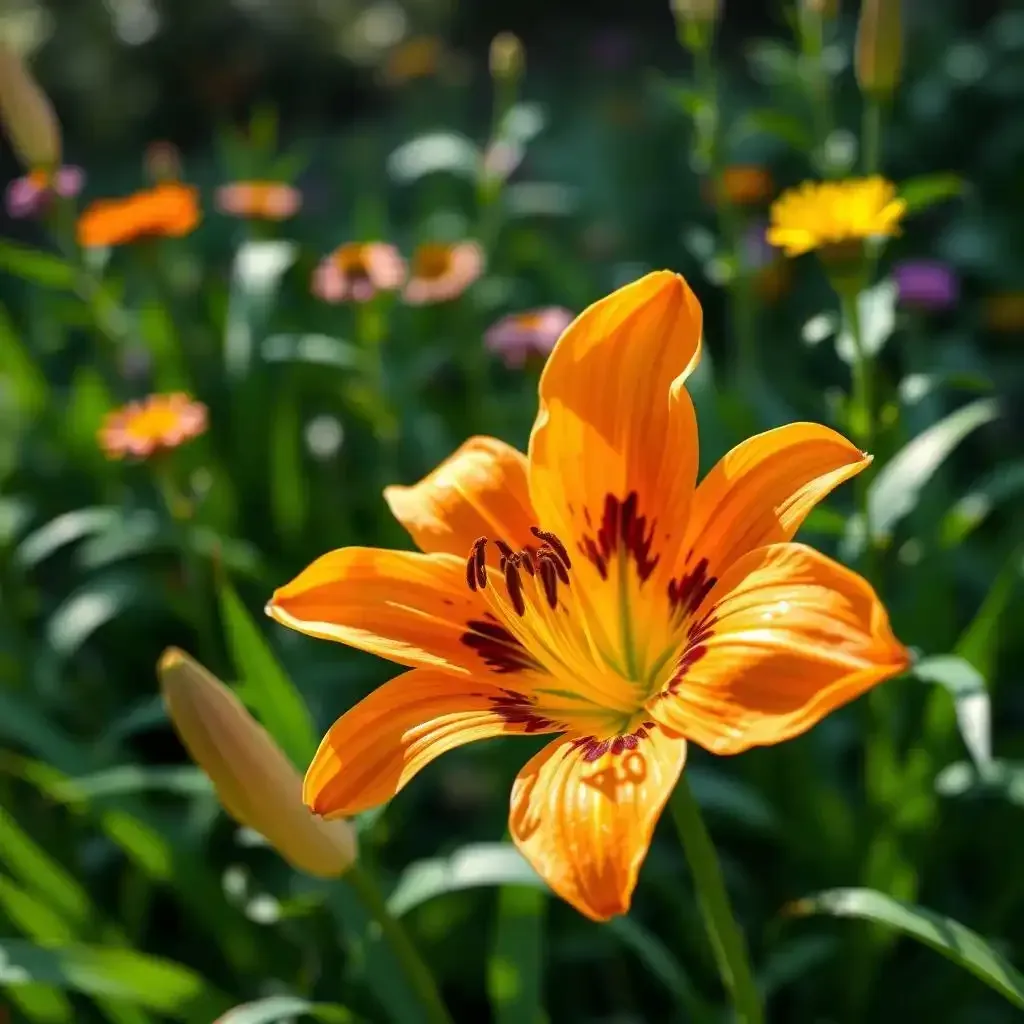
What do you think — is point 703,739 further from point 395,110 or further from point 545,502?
point 395,110

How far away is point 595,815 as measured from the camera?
0.70 metres

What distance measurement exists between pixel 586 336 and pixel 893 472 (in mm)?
535

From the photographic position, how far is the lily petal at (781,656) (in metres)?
0.67

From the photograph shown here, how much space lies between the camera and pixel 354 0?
18.7 ft

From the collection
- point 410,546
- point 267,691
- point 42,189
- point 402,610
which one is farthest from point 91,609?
point 402,610

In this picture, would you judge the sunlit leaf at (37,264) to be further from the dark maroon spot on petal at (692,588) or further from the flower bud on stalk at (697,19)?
the dark maroon spot on petal at (692,588)

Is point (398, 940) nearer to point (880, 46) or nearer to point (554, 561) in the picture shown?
point (554, 561)

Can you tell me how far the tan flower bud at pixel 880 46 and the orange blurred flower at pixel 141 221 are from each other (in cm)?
108

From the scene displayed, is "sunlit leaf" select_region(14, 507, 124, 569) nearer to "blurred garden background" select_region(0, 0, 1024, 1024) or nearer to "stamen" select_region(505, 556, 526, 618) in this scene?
"blurred garden background" select_region(0, 0, 1024, 1024)

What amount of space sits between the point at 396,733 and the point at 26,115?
140 cm

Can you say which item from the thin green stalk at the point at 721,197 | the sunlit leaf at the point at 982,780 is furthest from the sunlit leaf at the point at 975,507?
the thin green stalk at the point at 721,197

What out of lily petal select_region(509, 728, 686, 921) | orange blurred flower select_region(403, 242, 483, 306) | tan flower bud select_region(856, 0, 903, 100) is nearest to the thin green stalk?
tan flower bud select_region(856, 0, 903, 100)

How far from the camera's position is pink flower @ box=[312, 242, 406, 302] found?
1815mm

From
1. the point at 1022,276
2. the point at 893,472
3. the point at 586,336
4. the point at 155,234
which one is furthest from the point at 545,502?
the point at 1022,276
